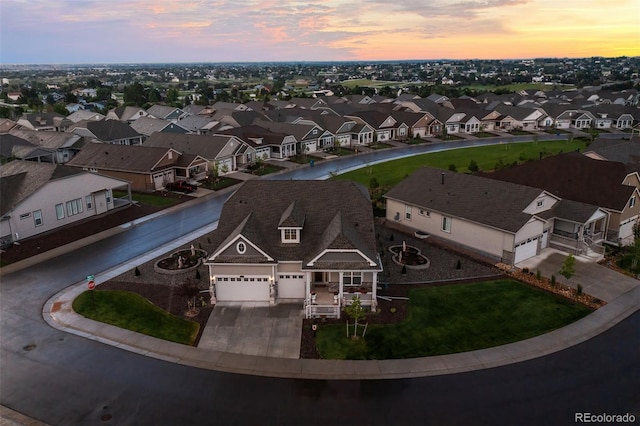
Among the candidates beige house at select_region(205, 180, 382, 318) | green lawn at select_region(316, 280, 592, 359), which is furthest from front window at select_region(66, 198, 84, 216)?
green lawn at select_region(316, 280, 592, 359)

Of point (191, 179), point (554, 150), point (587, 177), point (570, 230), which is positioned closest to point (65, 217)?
point (191, 179)

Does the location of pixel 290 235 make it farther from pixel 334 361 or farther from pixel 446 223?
pixel 446 223

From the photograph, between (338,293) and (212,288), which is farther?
(212,288)

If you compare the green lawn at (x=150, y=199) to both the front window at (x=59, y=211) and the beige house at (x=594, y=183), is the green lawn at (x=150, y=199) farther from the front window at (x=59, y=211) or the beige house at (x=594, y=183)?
the beige house at (x=594, y=183)

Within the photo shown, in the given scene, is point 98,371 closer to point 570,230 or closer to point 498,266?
point 498,266

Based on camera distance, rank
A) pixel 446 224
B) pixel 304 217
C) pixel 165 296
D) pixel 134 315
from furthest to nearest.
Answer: pixel 446 224 < pixel 304 217 < pixel 165 296 < pixel 134 315

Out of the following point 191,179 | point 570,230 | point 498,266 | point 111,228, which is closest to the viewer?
point 498,266

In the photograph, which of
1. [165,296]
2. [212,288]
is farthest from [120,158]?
[212,288]
